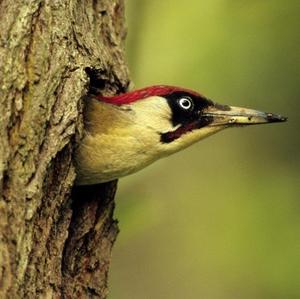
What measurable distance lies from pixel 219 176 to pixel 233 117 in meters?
3.57

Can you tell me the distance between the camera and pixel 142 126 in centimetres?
435

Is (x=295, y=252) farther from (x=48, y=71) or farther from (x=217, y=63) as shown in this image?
(x=48, y=71)

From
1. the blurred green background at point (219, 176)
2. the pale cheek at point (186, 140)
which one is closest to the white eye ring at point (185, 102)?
the pale cheek at point (186, 140)

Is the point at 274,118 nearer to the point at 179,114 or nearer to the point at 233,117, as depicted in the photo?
the point at 233,117

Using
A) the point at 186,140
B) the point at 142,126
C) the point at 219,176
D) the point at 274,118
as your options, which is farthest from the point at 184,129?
the point at 219,176

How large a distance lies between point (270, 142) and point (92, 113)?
3975mm

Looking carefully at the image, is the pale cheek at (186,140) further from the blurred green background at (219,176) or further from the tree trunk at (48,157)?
the blurred green background at (219,176)

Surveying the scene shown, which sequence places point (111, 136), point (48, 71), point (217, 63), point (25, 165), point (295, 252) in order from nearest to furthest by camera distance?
point (25, 165)
point (48, 71)
point (111, 136)
point (295, 252)
point (217, 63)

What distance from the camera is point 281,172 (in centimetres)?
716

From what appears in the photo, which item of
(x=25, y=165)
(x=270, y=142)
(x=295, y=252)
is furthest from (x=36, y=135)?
(x=270, y=142)

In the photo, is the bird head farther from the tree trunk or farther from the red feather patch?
the tree trunk

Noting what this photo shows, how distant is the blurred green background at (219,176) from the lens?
647 centimetres

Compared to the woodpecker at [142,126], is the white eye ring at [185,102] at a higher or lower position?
higher

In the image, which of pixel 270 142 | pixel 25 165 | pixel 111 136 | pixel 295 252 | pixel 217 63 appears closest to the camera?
pixel 25 165
